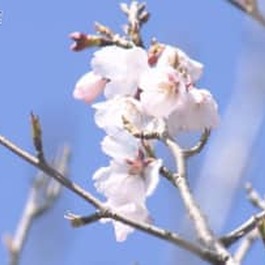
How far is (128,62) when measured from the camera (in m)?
1.97

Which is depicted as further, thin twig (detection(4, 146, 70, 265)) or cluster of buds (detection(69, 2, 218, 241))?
thin twig (detection(4, 146, 70, 265))

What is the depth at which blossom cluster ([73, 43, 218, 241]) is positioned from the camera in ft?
6.37

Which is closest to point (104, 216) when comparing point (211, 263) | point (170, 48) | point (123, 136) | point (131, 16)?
point (211, 263)

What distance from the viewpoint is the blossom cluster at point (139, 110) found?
1940mm

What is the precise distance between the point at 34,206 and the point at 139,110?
5.96 feet

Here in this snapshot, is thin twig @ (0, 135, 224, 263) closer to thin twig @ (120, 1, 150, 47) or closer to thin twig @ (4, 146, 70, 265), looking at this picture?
thin twig @ (120, 1, 150, 47)

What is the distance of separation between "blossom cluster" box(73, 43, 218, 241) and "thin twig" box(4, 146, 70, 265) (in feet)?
4.07

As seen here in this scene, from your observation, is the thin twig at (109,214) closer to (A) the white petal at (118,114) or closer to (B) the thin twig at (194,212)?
(B) the thin twig at (194,212)

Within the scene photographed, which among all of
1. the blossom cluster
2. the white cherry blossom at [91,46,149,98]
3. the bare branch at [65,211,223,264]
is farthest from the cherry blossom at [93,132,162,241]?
the bare branch at [65,211,223,264]

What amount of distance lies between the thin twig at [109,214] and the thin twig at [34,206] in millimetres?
1578

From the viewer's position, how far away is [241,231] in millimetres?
1670

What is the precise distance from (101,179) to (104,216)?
37cm

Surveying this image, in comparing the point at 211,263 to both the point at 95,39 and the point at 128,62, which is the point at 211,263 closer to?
the point at 128,62

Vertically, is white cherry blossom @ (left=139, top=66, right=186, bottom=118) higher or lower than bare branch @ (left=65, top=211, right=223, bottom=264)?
higher
